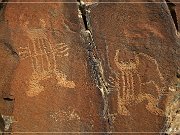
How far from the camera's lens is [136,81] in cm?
346

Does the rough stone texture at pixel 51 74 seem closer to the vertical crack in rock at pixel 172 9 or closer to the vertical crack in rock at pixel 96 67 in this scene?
the vertical crack in rock at pixel 96 67

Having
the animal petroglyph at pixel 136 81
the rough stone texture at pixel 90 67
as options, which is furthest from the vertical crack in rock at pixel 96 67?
the animal petroglyph at pixel 136 81

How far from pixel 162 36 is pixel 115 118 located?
2.76 feet

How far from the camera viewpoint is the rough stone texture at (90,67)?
11.2 feet

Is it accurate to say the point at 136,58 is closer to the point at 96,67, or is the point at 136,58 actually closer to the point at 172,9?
the point at 96,67

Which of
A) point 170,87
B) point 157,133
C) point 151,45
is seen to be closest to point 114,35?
point 151,45

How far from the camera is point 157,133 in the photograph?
338cm

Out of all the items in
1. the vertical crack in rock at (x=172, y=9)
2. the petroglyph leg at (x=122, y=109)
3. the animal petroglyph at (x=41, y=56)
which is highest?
the vertical crack in rock at (x=172, y=9)

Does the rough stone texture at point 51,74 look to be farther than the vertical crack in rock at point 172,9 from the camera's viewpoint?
No

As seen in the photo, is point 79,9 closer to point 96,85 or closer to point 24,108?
point 96,85

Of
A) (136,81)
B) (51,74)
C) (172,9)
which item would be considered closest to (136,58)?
(136,81)

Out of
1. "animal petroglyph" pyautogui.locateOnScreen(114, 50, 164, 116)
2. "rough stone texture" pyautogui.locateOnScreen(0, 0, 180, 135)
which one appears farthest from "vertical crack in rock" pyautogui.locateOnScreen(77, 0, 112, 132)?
"animal petroglyph" pyautogui.locateOnScreen(114, 50, 164, 116)

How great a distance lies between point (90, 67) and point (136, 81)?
423 mm

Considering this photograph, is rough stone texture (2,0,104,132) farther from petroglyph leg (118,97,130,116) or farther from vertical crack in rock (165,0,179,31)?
vertical crack in rock (165,0,179,31)
